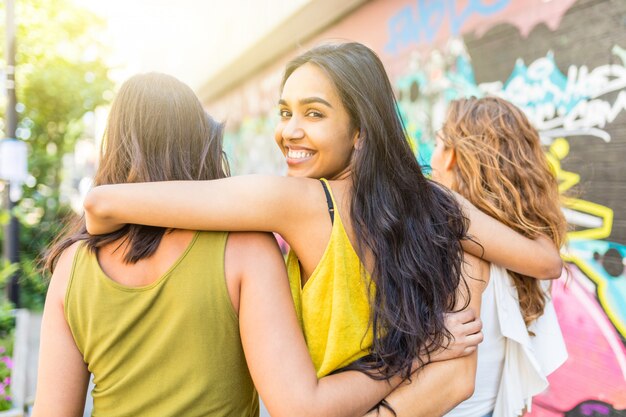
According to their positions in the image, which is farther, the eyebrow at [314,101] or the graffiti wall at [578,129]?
the graffiti wall at [578,129]

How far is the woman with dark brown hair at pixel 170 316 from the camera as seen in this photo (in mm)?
1401

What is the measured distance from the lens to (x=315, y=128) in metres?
1.68

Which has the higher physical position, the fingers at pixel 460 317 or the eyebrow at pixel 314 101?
the eyebrow at pixel 314 101

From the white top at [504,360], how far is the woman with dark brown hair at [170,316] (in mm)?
567

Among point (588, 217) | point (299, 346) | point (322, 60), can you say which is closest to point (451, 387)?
point (299, 346)

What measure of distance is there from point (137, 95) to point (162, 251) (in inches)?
18.5

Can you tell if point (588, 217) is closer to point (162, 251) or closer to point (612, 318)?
point (612, 318)

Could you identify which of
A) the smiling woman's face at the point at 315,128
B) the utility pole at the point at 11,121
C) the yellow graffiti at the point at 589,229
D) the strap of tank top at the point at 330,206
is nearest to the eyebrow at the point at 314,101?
the smiling woman's face at the point at 315,128

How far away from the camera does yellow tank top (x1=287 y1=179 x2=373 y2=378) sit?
1494 mm

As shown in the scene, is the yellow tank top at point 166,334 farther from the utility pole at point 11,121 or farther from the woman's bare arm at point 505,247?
the utility pole at point 11,121

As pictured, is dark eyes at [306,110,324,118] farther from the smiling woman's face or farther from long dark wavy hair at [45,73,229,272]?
long dark wavy hair at [45,73,229,272]

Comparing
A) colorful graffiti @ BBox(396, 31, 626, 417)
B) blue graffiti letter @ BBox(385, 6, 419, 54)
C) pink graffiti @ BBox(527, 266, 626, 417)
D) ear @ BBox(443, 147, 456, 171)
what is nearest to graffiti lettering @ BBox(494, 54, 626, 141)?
colorful graffiti @ BBox(396, 31, 626, 417)

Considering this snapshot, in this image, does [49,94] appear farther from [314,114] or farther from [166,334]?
[166,334]

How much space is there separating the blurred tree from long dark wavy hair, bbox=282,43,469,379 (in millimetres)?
7488
